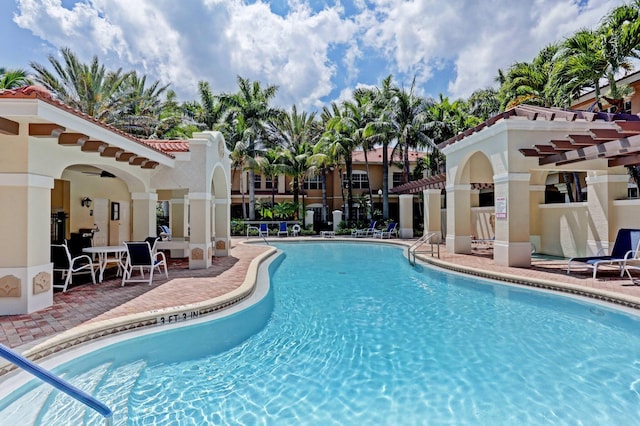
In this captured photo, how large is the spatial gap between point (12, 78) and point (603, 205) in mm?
29704

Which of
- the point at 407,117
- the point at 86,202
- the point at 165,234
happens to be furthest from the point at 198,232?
the point at 407,117

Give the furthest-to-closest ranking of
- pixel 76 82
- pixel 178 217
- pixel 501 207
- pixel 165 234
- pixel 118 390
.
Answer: pixel 76 82 → pixel 165 234 → pixel 178 217 → pixel 501 207 → pixel 118 390

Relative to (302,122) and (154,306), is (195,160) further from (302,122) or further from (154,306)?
(302,122)

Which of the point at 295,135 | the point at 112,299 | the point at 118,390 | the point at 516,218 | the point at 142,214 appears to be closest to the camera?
the point at 118,390

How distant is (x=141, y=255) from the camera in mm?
9328

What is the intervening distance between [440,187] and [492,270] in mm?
9106

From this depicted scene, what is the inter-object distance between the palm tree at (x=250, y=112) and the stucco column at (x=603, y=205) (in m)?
23.5

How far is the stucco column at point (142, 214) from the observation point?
12547mm

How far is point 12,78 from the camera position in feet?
64.9

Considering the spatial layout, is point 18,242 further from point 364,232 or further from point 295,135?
point 295,135

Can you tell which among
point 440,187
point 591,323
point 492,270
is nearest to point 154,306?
point 591,323

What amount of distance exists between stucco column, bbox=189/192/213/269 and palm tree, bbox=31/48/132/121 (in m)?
16.4

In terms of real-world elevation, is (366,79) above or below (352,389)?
above

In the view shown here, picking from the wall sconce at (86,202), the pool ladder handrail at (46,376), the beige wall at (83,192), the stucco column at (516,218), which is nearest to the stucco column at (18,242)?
the pool ladder handrail at (46,376)
